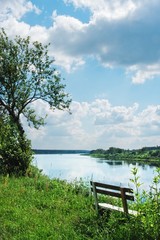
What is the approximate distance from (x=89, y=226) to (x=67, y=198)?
5.25 m

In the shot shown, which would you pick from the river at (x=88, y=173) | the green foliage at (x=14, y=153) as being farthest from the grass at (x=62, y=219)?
the green foliage at (x=14, y=153)

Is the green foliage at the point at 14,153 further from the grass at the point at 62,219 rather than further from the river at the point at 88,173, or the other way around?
the grass at the point at 62,219

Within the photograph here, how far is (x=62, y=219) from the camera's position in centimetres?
1331

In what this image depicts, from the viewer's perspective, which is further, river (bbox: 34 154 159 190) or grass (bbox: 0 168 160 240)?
river (bbox: 34 154 159 190)

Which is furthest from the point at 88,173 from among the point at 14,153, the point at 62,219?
the point at 62,219

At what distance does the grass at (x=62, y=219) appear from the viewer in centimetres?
1018

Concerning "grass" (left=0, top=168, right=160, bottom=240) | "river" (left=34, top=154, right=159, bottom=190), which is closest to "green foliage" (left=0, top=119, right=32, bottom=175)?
"river" (left=34, top=154, right=159, bottom=190)

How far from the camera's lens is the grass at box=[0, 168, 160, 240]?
33.4 ft

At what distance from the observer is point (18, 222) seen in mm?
12695

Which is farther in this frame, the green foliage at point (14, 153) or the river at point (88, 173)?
the green foliage at point (14, 153)

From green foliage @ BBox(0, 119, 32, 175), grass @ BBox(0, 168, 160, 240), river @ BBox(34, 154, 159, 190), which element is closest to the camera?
grass @ BBox(0, 168, 160, 240)

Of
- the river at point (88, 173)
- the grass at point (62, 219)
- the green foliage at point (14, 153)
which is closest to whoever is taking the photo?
the grass at point (62, 219)

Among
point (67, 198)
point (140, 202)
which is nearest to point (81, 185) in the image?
point (67, 198)

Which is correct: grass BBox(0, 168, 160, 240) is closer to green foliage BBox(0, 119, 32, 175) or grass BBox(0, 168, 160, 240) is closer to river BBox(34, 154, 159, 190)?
river BBox(34, 154, 159, 190)
